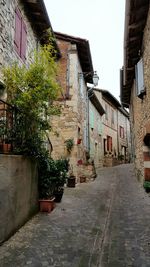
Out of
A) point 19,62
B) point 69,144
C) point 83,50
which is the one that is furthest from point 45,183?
point 83,50

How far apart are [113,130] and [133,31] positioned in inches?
732

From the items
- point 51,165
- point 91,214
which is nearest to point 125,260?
point 91,214

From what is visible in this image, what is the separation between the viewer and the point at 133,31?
791 centimetres

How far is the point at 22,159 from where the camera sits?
5.14m

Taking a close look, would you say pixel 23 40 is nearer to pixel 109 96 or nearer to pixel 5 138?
pixel 5 138

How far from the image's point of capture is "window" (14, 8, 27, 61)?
7.02m

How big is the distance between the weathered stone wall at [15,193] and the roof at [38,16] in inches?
181

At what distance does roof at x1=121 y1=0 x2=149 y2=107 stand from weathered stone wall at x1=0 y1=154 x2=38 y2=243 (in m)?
4.85

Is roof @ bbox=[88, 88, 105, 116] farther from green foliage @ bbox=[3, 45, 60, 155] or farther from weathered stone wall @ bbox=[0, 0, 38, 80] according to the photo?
green foliage @ bbox=[3, 45, 60, 155]

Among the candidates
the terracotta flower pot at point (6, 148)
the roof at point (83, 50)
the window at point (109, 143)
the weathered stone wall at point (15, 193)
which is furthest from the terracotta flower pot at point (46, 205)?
the window at point (109, 143)

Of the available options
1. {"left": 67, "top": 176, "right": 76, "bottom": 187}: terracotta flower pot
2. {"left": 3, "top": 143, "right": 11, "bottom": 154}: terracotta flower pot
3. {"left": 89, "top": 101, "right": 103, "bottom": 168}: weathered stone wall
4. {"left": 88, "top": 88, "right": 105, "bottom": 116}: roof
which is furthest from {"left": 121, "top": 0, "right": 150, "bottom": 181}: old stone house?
{"left": 89, "top": 101, "right": 103, "bottom": 168}: weathered stone wall

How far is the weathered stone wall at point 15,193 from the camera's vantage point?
416 cm

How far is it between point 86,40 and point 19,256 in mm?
10100

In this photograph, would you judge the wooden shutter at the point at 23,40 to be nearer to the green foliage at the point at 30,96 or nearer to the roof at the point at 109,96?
the green foliage at the point at 30,96
